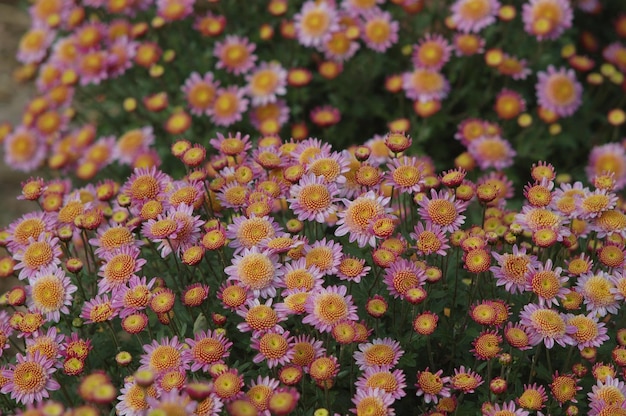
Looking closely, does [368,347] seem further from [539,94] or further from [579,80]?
[579,80]

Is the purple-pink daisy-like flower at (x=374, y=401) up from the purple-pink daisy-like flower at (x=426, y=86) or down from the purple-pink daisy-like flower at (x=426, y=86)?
up

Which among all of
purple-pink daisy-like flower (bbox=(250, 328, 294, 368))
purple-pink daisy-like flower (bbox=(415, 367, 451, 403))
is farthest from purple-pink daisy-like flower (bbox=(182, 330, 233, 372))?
purple-pink daisy-like flower (bbox=(415, 367, 451, 403))

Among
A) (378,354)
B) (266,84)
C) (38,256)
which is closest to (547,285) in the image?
(378,354)

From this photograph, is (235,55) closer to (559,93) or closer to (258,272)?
(559,93)

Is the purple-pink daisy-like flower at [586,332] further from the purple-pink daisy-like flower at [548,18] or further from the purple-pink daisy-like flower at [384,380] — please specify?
the purple-pink daisy-like flower at [548,18]

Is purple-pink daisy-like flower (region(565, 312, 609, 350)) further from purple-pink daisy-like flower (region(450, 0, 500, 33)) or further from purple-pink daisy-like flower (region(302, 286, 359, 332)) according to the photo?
purple-pink daisy-like flower (region(450, 0, 500, 33))

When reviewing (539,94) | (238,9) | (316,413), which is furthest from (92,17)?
(316,413)

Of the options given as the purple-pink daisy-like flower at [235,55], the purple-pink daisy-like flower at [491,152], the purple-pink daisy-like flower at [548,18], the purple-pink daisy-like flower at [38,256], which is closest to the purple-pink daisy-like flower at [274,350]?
the purple-pink daisy-like flower at [38,256]
